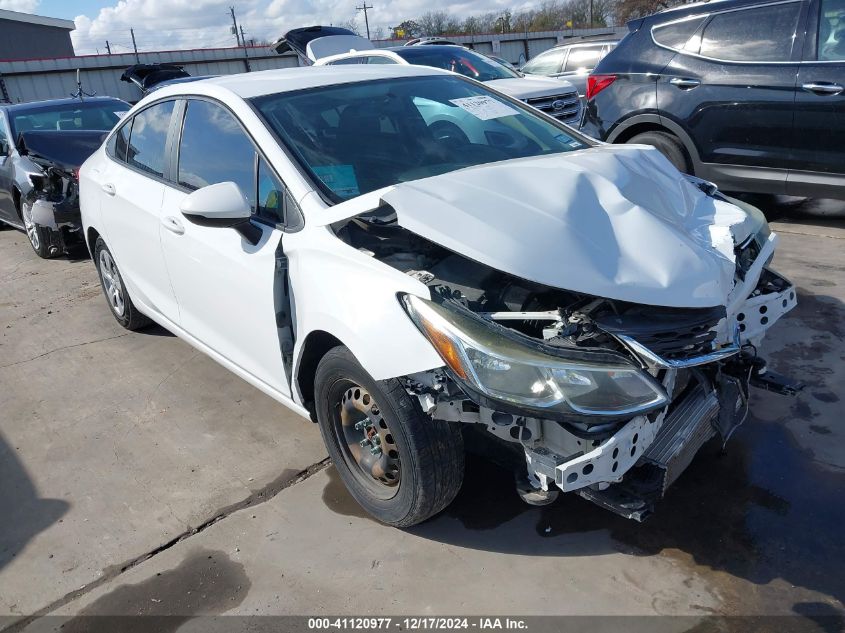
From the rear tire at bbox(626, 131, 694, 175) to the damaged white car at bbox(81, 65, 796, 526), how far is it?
294cm

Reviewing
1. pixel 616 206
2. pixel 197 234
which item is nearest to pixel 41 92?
pixel 197 234

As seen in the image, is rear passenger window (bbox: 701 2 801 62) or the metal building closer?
rear passenger window (bbox: 701 2 801 62)

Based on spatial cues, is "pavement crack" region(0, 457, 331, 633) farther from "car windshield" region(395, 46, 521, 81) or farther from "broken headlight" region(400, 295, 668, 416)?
"car windshield" region(395, 46, 521, 81)

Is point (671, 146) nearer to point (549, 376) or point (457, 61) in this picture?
point (457, 61)

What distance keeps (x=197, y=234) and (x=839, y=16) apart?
5032 mm

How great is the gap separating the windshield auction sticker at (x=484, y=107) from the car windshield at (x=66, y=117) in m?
5.63

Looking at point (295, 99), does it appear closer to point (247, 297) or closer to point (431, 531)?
point (247, 297)

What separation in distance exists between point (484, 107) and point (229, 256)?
1.56m

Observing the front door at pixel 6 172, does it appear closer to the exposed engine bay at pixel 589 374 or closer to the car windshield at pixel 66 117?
the car windshield at pixel 66 117

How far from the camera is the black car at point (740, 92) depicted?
5.40 metres

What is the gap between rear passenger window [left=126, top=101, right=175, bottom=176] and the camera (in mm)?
3874

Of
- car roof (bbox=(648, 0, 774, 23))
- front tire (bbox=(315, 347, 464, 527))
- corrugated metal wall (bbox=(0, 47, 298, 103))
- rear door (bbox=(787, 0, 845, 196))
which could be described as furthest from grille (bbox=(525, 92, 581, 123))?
corrugated metal wall (bbox=(0, 47, 298, 103))

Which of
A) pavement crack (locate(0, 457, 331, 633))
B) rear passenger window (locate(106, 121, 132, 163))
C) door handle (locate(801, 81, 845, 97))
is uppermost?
rear passenger window (locate(106, 121, 132, 163))

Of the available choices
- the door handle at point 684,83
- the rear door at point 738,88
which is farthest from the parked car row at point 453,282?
the door handle at point 684,83
